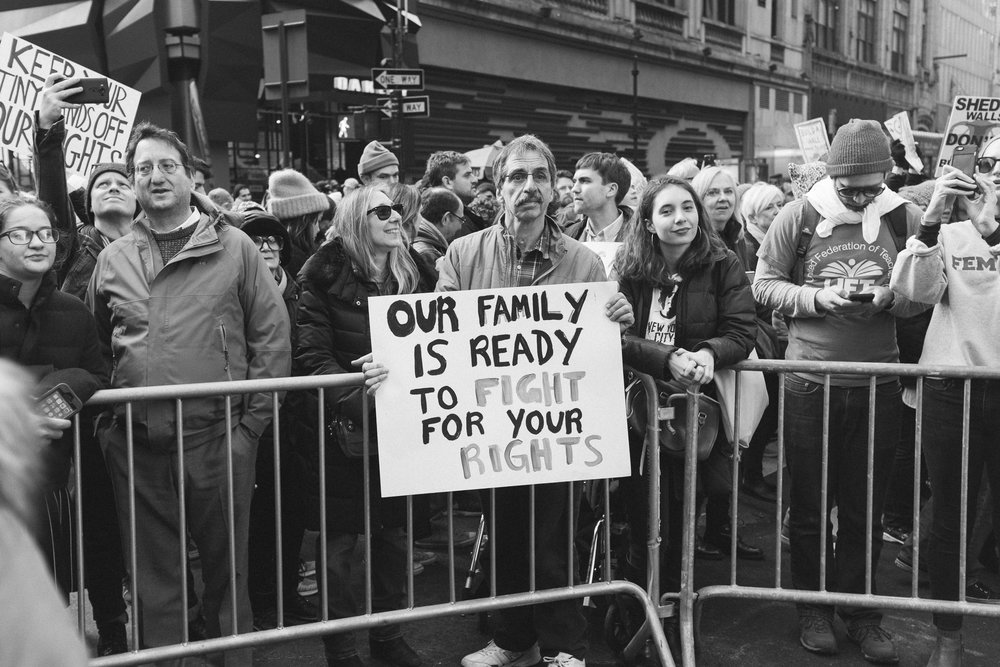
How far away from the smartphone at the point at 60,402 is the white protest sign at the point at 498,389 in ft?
3.51

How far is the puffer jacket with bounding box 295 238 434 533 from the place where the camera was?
4102 millimetres

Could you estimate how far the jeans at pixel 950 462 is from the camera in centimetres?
412

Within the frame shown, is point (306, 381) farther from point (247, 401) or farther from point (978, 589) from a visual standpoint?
point (978, 589)

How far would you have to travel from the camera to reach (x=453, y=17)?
72.3ft

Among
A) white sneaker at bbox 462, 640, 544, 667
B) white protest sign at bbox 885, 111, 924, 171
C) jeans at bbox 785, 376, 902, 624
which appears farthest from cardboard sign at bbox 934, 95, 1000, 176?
white sneaker at bbox 462, 640, 544, 667

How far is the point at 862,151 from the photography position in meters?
4.33

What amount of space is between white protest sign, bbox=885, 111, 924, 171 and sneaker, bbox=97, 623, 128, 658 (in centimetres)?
772

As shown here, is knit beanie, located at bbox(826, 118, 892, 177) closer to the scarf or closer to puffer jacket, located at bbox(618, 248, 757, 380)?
the scarf

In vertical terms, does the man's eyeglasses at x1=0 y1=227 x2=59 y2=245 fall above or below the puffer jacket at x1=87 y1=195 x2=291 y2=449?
above

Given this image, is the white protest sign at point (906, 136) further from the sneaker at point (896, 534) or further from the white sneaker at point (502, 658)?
the white sneaker at point (502, 658)

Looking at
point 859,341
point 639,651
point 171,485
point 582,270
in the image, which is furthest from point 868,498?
point 171,485

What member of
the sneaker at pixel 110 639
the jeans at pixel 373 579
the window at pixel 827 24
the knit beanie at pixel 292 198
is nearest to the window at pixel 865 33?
the window at pixel 827 24

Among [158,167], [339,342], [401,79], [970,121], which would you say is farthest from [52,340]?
[401,79]

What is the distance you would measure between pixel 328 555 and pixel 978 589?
10.8 ft
